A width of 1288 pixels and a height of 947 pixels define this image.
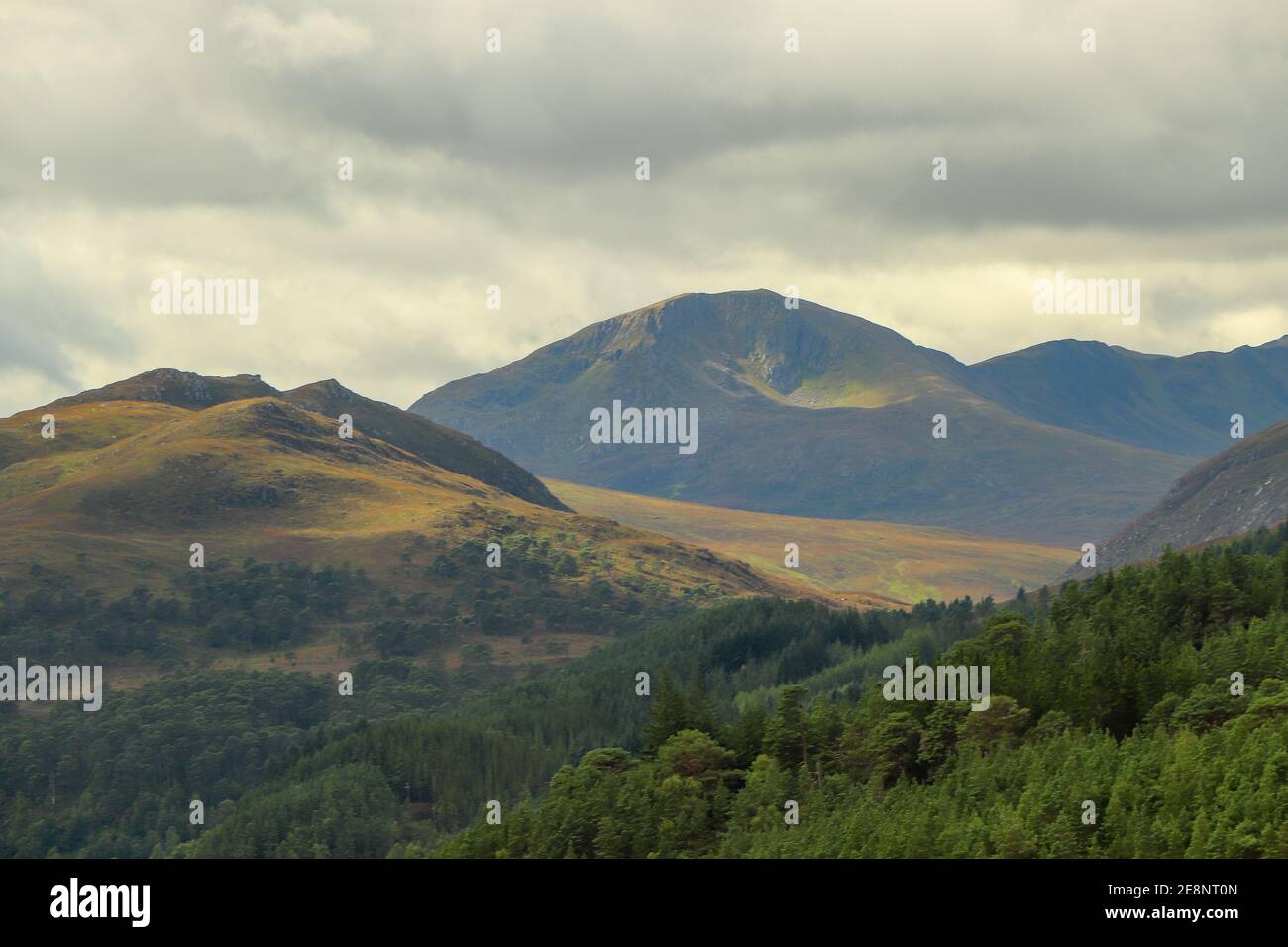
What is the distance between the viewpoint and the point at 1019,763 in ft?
408

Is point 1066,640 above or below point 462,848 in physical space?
above

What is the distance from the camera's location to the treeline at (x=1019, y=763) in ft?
341

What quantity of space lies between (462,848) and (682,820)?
2802 cm

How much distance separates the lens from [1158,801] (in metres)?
108

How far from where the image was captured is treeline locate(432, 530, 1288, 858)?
10388 centimetres
